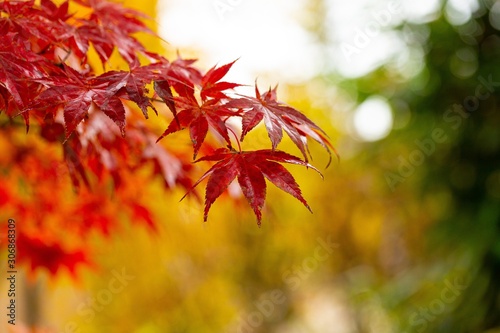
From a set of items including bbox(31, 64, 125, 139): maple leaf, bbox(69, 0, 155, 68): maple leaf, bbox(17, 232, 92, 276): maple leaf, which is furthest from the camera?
bbox(17, 232, 92, 276): maple leaf

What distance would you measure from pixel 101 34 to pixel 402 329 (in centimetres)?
287

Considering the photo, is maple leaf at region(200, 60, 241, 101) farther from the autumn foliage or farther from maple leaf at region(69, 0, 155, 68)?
maple leaf at region(69, 0, 155, 68)

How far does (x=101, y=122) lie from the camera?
1316mm

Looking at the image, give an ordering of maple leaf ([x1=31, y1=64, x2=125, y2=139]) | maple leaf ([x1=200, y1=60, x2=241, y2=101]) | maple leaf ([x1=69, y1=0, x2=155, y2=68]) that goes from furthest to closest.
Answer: maple leaf ([x1=69, y1=0, x2=155, y2=68]) → maple leaf ([x1=200, y1=60, x2=241, y2=101]) → maple leaf ([x1=31, y1=64, x2=125, y2=139])

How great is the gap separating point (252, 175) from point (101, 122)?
544 mm

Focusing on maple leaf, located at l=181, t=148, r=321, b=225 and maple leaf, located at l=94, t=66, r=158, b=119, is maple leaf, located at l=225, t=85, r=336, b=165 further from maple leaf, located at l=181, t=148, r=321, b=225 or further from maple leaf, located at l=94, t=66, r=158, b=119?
maple leaf, located at l=94, t=66, r=158, b=119

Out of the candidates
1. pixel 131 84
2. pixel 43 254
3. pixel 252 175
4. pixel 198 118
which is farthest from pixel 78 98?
pixel 43 254

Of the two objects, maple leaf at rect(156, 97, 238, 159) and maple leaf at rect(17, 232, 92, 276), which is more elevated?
maple leaf at rect(156, 97, 238, 159)

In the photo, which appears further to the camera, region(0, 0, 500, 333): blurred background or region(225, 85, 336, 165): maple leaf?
region(0, 0, 500, 333): blurred background

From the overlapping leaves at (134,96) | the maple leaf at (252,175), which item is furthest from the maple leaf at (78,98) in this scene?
the maple leaf at (252,175)

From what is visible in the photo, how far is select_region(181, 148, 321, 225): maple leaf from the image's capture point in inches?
35.0

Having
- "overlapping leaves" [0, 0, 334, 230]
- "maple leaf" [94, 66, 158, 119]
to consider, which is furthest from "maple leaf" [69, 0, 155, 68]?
"maple leaf" [94, 66, 158, 119]

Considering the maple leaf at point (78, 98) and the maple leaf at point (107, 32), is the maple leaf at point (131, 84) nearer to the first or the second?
the maple leaf at point (78, 98)

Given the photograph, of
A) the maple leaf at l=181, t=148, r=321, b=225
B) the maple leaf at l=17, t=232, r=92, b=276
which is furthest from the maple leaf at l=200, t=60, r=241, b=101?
the maple leaf at l=17, t=232, r=92, b=276
